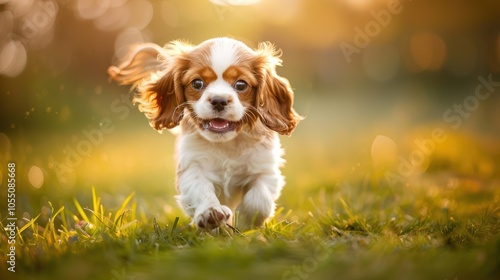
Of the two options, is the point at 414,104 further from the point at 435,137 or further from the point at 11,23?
the point at 11,23

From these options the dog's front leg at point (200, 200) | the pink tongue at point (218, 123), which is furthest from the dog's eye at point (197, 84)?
the dog's front leg at point (200, 200)

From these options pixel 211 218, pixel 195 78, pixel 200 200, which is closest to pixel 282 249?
pixel 211 218

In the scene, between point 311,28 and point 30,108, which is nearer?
point 30,108

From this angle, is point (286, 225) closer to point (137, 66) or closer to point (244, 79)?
point (244, 79)

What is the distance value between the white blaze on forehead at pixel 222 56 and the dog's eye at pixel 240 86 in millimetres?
113

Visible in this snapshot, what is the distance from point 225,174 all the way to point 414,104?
548cm

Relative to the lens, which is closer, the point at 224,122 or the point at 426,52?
the point at 224,122

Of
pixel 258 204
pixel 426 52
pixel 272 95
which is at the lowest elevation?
pixel 258 204

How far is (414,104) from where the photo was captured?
8.36 metres

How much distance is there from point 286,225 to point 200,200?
0.51m

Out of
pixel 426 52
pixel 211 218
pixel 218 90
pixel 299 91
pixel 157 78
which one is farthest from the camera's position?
pixel 426 52

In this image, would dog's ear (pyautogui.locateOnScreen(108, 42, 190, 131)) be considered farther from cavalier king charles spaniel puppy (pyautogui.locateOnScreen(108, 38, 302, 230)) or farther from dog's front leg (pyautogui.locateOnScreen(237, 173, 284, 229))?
dog's front leg (pyautogui.locateOnScreen(237, 173, 284, 229))

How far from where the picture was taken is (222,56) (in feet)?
11.0

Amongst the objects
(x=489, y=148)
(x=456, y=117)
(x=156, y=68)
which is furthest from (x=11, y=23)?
(x=456, y=117)
